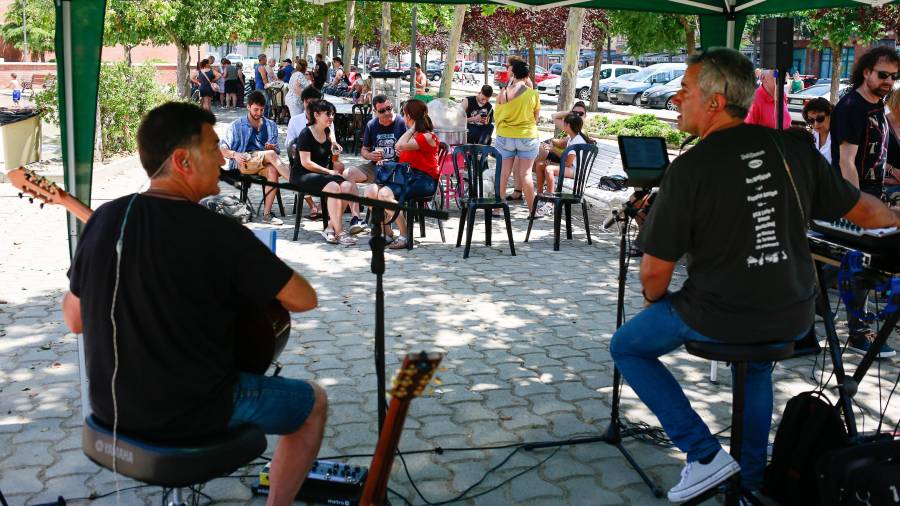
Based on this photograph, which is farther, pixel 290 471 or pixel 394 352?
pixel 394 352

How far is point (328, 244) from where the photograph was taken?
9023mm

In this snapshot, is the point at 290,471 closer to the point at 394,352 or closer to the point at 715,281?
the point at 715,281

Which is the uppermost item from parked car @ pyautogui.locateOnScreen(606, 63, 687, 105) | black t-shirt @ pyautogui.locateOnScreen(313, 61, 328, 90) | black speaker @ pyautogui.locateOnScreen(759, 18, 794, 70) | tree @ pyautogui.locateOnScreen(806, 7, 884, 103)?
tree @ pyautogui.locateOnScreen(806, 7, 884, 103)

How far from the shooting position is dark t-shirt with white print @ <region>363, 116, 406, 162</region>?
9594 millimetres

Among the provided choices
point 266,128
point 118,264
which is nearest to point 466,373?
point 118,264

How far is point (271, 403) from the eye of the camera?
9.31 ft

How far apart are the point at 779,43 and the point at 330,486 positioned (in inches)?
107

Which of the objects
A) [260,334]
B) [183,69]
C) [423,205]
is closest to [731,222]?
[260,334]

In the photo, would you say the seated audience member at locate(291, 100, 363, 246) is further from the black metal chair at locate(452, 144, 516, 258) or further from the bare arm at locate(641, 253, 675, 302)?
the bare arm at locate(641, 253, 675, 302)

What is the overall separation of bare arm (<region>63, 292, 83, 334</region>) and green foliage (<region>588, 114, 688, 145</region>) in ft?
55.2

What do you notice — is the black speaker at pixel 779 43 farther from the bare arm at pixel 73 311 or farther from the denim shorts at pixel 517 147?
the denim shorts at pixel 517 147

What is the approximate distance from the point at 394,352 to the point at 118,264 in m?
3.35

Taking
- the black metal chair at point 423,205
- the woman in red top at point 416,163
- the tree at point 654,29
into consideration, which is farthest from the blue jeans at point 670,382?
the tree at point 654,29

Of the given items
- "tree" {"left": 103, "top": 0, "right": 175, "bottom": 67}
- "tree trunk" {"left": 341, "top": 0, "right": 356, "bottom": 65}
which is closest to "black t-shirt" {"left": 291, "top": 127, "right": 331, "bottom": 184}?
"tree" {"left": 103, "top": 0, "right": 175, "bottom": 67}
